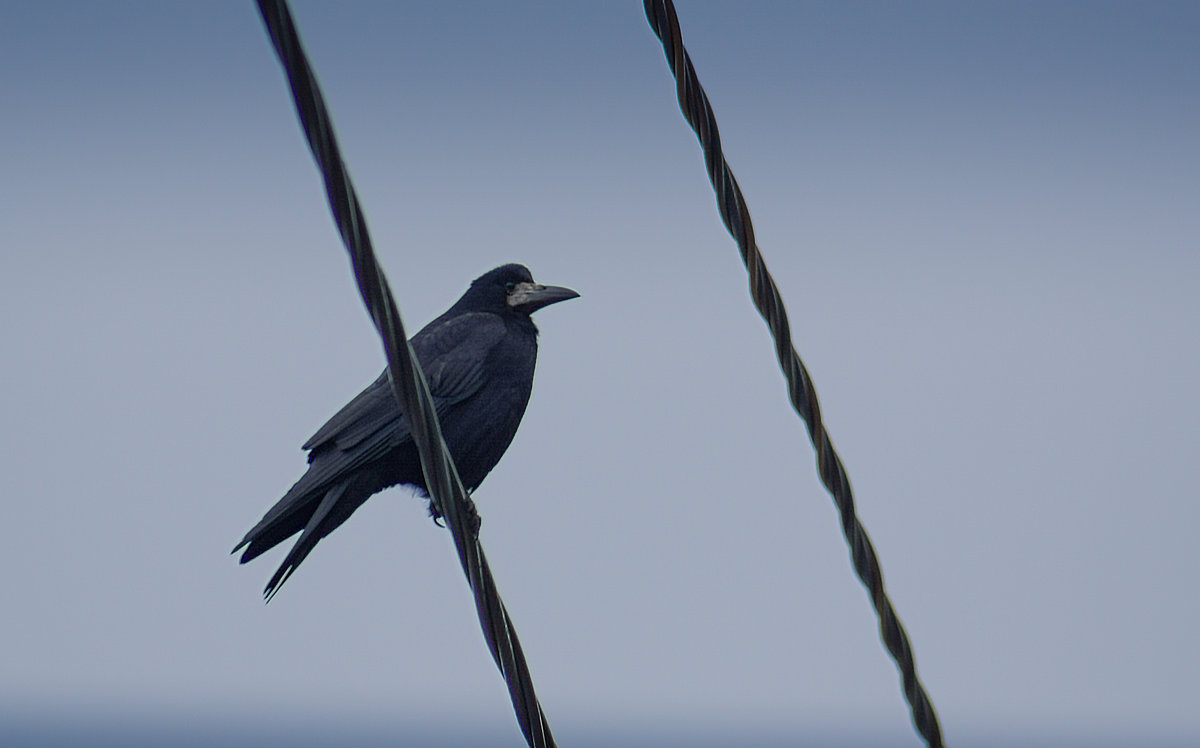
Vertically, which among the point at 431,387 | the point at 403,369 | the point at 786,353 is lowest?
the point at 403,369

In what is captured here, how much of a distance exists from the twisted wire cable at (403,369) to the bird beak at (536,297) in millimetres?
3494

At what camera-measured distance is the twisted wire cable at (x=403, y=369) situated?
1260mm

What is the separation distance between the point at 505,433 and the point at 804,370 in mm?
2768

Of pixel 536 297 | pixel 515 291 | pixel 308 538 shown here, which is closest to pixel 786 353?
pixel 308 538

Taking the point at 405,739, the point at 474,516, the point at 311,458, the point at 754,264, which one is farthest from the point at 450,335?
the point at 405,739

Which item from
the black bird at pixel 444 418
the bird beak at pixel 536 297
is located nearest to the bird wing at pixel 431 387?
the black bird at pixel 444 418

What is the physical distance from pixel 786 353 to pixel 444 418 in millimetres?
2755

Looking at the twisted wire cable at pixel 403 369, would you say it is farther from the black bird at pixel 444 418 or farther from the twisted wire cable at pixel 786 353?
the black bird at pixel 444 418

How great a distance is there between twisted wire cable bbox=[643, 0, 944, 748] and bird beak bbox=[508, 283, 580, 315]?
3.18m

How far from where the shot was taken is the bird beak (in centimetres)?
524

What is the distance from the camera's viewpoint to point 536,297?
5.27 m

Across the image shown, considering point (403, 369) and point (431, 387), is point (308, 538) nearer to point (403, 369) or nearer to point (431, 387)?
point (431, 387)

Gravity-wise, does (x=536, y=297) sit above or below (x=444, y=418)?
above

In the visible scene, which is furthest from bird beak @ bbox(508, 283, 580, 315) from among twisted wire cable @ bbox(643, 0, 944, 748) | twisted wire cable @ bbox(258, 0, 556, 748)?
twisted wire cable @ bbox(258, 0, 556, 748)
